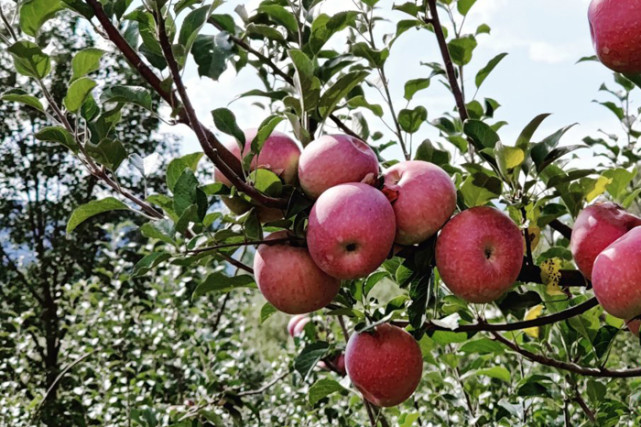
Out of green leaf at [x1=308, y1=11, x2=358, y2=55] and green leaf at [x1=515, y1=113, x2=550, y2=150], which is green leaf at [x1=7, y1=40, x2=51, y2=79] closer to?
green leaf at [x1=308, y1=11, x2=358, y2=55]

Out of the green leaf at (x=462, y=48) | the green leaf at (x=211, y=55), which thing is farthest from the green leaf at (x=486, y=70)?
the green leaf at (x=211, y=55)

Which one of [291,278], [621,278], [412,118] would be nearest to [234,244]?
[291,278]

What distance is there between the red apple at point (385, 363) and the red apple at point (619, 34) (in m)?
0.48

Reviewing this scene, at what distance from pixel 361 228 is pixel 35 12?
53cm

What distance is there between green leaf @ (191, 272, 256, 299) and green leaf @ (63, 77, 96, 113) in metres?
0.28

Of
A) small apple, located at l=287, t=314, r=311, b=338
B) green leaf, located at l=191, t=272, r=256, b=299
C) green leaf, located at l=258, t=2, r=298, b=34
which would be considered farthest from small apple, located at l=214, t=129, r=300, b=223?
small apple, located at l=287, t=314, r=311, b=338

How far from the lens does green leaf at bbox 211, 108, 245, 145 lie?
0.79 m

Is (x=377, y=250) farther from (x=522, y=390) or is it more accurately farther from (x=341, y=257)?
(x=522, y=390)

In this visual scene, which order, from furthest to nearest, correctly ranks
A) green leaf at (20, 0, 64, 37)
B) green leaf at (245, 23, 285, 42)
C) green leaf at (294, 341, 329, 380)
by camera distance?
1. green leaf at (245, 23, 285, 42)
2. green leaf at (294, 341, 329, 380)
3. green leaf at (20, 0, 64, 37)

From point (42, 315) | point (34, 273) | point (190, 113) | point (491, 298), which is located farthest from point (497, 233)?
point (34, 273)

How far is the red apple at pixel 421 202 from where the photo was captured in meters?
0.73

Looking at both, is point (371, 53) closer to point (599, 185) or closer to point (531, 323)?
point (599, 185)

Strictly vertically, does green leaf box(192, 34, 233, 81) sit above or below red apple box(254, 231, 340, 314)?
above

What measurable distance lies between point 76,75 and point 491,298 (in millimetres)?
604
